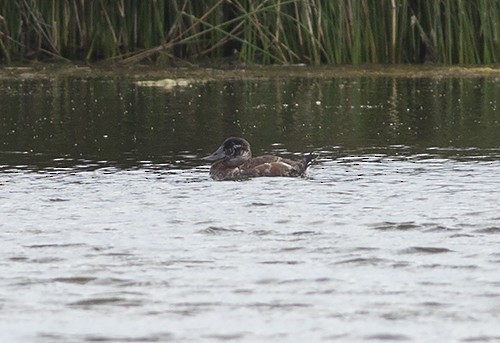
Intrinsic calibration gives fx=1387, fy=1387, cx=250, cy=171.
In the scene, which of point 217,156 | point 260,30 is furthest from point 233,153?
point 260,30

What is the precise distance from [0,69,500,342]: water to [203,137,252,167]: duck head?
0.19 meters

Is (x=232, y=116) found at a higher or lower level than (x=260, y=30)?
lower

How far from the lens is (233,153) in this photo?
1011 cm

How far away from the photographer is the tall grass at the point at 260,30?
16844 mm

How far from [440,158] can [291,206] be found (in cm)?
267

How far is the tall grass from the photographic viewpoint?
16844mm

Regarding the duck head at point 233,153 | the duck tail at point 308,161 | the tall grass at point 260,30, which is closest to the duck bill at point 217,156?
the duck head at point 233,153

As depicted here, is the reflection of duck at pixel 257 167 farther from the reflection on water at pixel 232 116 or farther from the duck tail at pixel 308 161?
the reflection on water at pixel 232 116

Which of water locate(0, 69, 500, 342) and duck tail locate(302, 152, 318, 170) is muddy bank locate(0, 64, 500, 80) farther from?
duck tail locate(302, 152, 318, 170)

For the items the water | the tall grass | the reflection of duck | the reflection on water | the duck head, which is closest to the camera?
the water

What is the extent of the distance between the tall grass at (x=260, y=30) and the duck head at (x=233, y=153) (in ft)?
20.8

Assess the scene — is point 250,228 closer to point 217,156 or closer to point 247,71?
point 217,156

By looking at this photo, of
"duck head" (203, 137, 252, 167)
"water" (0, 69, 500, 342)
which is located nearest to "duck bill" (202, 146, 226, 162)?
"duck head" (203, 137, 252, 167)

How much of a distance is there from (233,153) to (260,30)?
6906 mm
